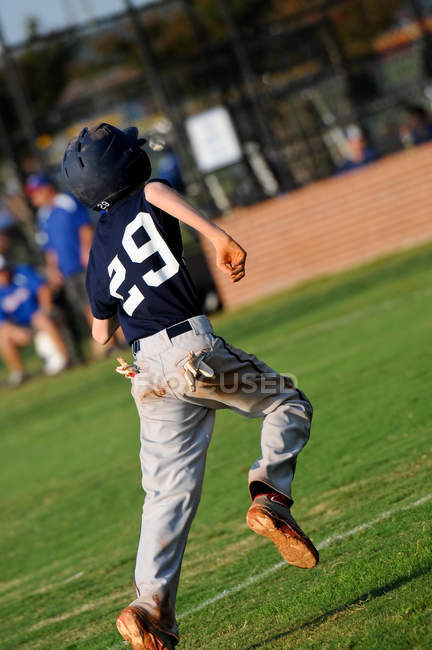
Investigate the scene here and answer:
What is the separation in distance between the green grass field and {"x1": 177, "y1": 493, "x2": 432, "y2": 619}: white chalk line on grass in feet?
0.05

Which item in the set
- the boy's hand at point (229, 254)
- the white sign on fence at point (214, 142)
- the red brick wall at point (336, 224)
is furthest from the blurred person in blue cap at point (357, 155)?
the boy's hand at point (229, 254)

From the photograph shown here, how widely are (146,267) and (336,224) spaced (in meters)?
12.0

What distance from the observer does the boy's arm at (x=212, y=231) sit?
12.2 ft

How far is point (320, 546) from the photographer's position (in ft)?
15.2

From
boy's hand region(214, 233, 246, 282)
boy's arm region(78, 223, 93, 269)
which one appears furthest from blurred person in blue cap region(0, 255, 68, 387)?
boy's hand region(214, 233, 246, 282)

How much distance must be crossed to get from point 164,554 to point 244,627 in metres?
0.46

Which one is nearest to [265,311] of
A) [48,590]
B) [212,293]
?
[212,293]

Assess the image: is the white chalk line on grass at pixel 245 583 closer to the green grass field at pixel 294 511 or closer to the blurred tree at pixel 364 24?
the green grass field at pixel 294 511

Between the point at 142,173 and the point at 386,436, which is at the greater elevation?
the point at 142,173

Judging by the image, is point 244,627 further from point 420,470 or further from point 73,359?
point 73,359

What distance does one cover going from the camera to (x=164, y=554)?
3.78m

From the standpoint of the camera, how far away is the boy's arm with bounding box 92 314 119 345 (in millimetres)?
4344

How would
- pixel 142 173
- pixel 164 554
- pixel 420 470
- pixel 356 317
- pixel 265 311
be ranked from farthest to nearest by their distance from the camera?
pixel 265 311, pixel 356 317, pixel 420 470, pixel 142 173, pixel 164 554

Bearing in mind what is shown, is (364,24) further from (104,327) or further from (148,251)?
(148,251)
